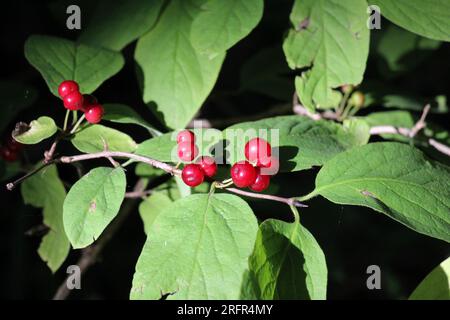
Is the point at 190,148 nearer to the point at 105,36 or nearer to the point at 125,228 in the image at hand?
the point at 105,36

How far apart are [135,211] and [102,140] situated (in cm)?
121

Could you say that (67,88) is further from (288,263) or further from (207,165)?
(288,263)

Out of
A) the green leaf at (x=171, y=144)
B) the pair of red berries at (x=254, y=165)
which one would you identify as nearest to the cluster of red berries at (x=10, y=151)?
the green leaf at (x=171, y=144)

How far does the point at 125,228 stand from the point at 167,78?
120 centimetres

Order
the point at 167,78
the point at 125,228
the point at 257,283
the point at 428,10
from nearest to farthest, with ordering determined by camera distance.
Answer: the point at 257,283
the point at 428,10
the point at 167,78
the point at 125,228

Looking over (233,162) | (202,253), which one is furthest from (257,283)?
(233,162)

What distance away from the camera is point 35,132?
4.09ft

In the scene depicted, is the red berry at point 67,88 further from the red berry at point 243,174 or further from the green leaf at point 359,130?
the green leaf at point 359,130

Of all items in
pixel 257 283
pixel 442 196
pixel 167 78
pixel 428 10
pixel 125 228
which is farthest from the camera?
pixel 125 228

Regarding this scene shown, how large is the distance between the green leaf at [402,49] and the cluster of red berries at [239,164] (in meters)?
1.06

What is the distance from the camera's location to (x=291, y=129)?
4.48 ft

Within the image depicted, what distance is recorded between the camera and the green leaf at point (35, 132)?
1.23m

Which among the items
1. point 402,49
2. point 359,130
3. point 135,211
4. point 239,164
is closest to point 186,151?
point 239,164
